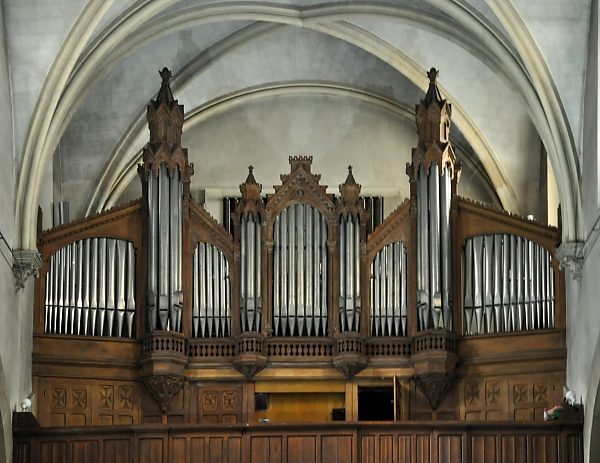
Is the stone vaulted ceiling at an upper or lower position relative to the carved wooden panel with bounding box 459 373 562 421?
upper

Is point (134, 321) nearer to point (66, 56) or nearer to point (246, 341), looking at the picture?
point (246, 341)

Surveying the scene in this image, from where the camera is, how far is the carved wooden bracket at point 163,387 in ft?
92.4

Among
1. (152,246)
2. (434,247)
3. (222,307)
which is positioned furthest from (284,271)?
(434,247)

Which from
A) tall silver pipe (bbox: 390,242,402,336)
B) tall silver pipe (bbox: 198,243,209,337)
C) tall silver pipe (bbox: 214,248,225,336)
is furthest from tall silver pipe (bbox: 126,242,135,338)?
tall silver pipe (bbox: 390,242,402,336)

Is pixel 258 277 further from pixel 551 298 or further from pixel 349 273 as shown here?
pixel 551 298

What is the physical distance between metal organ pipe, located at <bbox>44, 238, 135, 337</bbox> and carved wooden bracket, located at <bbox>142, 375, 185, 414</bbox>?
32.6 inches

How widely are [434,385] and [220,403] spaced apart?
3.34 meters

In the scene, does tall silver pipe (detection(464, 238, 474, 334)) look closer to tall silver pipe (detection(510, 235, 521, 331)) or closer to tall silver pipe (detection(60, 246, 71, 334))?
tall silver pipe (detection(510, 235, 521, 331))

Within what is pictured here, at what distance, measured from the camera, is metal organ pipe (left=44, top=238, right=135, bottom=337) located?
28.0m

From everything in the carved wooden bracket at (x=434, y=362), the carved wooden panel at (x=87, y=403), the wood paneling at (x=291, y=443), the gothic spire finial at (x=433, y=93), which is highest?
the gothic spire finial at (x=433, y=93)

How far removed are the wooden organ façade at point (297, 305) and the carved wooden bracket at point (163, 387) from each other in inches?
0.9

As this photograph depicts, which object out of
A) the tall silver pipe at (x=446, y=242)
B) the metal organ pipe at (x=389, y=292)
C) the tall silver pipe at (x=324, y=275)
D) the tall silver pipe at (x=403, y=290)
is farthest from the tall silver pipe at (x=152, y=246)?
the tall silver pipe at (x=446, y=242)

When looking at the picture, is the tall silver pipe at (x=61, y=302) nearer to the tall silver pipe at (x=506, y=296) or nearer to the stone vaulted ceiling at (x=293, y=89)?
the stone vaulted ceiling at (x=293, y=89)

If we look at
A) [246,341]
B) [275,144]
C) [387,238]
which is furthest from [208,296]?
[275,144]
